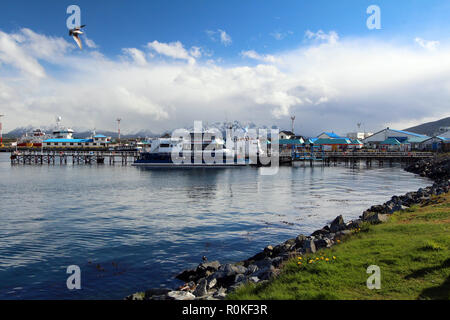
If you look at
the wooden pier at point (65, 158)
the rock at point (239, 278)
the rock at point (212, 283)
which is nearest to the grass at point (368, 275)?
the rock at point (239, 278)

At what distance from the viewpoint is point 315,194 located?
3859 cm

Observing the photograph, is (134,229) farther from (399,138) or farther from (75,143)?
(75,143)

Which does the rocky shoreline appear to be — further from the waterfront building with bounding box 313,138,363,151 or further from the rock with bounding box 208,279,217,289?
the waterfront building with bounding box 313,138,363,151

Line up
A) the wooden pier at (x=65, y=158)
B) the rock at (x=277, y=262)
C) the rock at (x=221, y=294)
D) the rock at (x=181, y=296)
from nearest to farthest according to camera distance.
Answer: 1. the rock at (x=221, y=294)
2. the rock at (x=181, y=296)
3. the rock at (x=277, y=262)
4. the wooden pier at (x=65, y=158)

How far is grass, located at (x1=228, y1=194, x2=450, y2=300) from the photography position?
753 centimetres

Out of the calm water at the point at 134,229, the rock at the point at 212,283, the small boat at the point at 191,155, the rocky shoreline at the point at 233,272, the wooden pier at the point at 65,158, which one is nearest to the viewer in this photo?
the rocky shoreline at the point at 233,272

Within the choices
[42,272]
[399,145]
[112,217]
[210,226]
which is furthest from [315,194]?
[399,145]

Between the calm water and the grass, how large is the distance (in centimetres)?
647

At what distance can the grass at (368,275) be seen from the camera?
24.7 ft

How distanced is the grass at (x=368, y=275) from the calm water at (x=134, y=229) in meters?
6.47

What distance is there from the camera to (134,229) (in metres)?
22.1

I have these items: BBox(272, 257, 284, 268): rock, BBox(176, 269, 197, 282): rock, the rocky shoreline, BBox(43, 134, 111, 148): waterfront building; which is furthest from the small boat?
BBox(43, 134, 111, 148): waterfront building

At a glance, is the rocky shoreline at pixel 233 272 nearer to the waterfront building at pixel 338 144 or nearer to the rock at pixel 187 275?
the rock at pixel 187 275

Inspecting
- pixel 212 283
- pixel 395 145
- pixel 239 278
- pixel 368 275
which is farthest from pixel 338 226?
pixel 395 145
